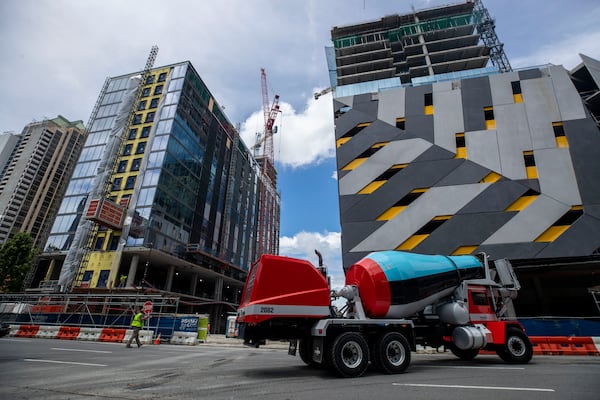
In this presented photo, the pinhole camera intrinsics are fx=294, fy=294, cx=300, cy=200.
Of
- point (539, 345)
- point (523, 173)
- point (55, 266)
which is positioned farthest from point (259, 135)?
point (539, 345)

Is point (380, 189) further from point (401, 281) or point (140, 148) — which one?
point (140, 148)

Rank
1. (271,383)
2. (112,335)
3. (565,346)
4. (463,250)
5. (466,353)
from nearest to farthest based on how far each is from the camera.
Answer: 1. (271,383)
2. (466,353)
3. (565,346)
4. (112,335)
5. (463,250)

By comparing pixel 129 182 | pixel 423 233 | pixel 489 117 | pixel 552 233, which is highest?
Result: pixel 489 117

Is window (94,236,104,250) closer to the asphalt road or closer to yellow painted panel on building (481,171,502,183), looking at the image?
the asphalt road

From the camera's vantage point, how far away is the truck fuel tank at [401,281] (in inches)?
322

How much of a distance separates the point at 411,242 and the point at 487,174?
917 cm

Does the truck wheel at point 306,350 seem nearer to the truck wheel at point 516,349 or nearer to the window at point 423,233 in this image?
the truck wheel at point 516,349

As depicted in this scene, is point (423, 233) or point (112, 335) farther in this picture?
point (423, 233)

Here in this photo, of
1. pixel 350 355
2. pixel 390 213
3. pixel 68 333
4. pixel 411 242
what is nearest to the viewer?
pixel 350 355

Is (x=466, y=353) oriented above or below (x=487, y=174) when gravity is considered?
below

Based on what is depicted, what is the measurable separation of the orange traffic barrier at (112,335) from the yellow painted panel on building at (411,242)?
69.4 feet

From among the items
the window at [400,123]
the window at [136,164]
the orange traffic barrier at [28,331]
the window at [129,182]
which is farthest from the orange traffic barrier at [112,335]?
the window at [136,164]

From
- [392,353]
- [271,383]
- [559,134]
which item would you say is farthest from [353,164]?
[271,383]

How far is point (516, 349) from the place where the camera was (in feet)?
31.2
